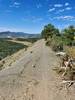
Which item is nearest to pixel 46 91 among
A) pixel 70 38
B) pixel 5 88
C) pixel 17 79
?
pixel 5 88

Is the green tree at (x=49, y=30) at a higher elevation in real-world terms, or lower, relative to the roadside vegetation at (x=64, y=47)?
higher

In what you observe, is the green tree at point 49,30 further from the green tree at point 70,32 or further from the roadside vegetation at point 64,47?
the green tree at point 70,32

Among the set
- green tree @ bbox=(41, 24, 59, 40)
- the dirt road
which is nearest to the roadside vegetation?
green tree @ bbox=(41, 24, 59, 40)

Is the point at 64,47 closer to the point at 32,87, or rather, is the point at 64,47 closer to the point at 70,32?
the point at 70,32

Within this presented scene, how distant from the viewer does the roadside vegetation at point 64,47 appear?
2186cm

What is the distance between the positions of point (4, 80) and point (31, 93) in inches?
177

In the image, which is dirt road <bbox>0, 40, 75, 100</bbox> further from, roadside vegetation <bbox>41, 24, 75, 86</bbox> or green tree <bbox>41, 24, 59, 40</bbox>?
green tree <bbox>41, 24, 59, 40</bbox>

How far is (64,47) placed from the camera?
1969 inches

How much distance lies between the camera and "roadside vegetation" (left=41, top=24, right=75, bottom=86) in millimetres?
21859

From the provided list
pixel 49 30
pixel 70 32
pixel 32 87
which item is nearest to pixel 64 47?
pixel 70 32

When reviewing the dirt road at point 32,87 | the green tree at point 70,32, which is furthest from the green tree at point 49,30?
the dirt road at point 32,87

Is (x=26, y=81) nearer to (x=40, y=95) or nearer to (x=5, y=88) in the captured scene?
(x=5, y=88)

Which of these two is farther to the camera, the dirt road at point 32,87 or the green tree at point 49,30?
the green tree at point 49,30

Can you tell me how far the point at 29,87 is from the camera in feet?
61.7
